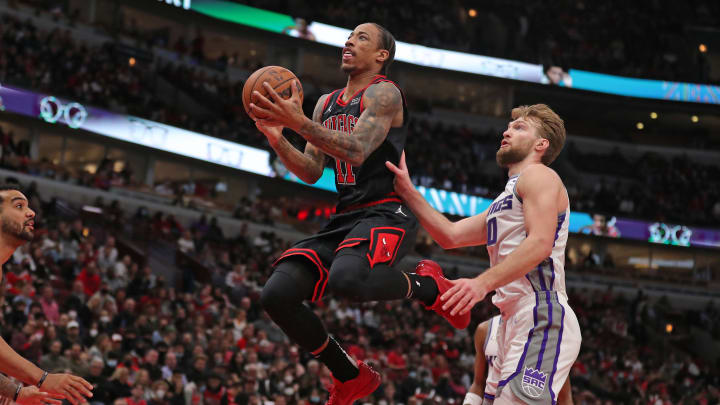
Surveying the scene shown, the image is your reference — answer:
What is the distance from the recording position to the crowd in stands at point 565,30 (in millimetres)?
38844

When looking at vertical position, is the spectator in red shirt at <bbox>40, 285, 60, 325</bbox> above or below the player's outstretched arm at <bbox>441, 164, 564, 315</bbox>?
below

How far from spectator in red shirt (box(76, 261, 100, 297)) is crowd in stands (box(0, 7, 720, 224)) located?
37.4ft

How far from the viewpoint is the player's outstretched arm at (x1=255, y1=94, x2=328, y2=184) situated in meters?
5.51

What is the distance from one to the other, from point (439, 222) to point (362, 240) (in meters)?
0.78

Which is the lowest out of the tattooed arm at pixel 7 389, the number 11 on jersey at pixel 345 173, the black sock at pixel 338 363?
the tattooed arm at pixel 7 389

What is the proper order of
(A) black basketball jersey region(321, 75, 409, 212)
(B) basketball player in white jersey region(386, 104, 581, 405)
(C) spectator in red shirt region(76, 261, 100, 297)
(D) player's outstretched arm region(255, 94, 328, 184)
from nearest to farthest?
(B) basketball player in white jersey region(386, 104, 581, 405) < (D) player's outstretched arm region(255, 94, 328, 184) < (A) black basketball jersey region(321, 75, 409, 212) < (C) spectator in red shirt region(76, 261, 100, 297)

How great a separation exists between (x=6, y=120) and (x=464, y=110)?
22.0 metres

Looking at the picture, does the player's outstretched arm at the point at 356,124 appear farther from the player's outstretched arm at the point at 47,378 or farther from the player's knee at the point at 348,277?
the player's outstretched arm at the point at 47,378

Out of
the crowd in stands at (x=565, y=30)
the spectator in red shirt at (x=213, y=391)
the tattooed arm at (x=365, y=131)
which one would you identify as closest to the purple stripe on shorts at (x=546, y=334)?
the tattooed arm at (x=365, y=131)

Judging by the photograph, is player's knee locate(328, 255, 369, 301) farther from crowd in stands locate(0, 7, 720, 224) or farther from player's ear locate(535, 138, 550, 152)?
crowd in stands locate(0, 7, 720, 224)

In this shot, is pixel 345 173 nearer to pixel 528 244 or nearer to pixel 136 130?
pixel 528 244

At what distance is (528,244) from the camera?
4781 mm

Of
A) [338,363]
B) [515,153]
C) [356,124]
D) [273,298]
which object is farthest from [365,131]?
[338,363]

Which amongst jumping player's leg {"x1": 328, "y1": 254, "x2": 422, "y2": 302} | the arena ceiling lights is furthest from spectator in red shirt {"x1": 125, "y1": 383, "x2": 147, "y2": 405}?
the arena ceiling lights
